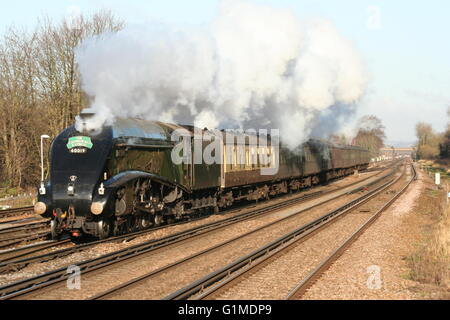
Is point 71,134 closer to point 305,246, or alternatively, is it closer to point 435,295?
point 305,246

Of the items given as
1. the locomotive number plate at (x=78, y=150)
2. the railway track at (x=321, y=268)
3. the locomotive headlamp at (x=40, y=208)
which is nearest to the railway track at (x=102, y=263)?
the locomotive headlamp at (x=40, y=208)

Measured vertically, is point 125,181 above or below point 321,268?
above

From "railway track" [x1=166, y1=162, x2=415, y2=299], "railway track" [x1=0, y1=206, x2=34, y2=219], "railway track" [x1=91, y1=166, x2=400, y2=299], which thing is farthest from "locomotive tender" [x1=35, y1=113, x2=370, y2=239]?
"railway track" [x1=0, y1=206, x2=34, y2=219]

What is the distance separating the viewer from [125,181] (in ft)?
42.2

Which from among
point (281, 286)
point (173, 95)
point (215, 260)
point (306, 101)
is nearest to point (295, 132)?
point (306, 101)

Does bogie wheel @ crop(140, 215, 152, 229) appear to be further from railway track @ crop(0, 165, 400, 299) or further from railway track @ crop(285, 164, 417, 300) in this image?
railway track @ crop(285, 164, 417, 300)

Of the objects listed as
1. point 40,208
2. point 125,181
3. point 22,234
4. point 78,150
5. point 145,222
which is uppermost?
point 78,150

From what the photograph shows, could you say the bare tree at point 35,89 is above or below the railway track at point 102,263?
above

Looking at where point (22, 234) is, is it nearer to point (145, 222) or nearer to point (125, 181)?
point (145, 222)

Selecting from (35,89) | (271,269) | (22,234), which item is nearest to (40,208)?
(22,234)

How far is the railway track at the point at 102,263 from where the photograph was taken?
8.38 meters

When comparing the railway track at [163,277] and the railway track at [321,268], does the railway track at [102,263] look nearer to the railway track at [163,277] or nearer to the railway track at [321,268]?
the railway track at [163,277]

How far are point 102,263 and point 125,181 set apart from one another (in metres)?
2.86

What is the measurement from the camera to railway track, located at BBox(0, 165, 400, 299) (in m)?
8.38
